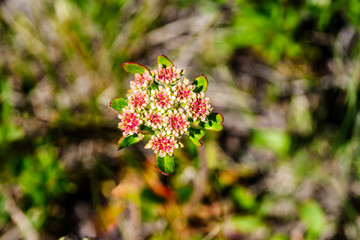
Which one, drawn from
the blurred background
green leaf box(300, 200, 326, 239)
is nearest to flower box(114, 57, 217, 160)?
the blurred background

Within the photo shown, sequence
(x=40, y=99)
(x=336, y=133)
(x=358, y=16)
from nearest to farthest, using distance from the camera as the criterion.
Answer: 1. (x=358, y=16)
2. (x=336, y=133)
3. (x=40, y=99)

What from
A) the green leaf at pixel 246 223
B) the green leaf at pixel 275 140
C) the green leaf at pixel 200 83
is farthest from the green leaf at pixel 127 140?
the green leaf at pixel 275 140

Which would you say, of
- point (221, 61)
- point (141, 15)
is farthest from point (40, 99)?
point (221, 61)

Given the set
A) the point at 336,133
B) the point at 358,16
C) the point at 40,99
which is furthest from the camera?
the point at 40,99

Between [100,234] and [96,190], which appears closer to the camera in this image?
[100,234]

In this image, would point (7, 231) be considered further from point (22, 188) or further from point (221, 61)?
point (221, 61)

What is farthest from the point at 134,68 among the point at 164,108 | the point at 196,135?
the point at 196,135

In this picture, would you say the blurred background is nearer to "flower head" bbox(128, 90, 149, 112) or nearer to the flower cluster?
the flower cluster
